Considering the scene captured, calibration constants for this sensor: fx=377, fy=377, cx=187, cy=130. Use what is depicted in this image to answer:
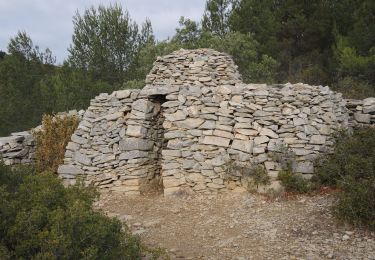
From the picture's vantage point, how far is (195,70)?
8.60 meters

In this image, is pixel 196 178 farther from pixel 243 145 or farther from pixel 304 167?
pixel 304 167

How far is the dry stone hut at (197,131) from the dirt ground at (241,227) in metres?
0.51

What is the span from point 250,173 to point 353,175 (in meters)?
1.83

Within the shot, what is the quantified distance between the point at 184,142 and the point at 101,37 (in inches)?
370

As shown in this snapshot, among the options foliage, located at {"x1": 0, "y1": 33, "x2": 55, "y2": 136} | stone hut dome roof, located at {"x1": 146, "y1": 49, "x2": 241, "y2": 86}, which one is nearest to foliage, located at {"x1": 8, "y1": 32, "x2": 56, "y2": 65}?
foliage, located at {"x1": 0, "y1": 33, "x2": 55, "y2": 136}

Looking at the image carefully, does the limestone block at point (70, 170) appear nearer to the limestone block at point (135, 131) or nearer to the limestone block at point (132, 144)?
the limestone block at point (132, 144)

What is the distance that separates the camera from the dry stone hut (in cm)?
709

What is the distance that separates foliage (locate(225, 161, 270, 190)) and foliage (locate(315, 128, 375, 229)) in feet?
3.04

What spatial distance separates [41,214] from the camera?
10.3 ft

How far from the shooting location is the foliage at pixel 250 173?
269 inches

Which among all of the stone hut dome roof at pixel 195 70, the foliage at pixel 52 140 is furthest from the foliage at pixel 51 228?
the stone hut dome roof at pixel 195 70

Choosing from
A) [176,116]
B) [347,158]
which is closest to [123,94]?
[176,116]

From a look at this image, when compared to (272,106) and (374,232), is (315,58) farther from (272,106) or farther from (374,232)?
(374,232)

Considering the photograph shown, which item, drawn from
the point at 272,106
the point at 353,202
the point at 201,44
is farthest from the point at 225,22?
the point at 353,202
